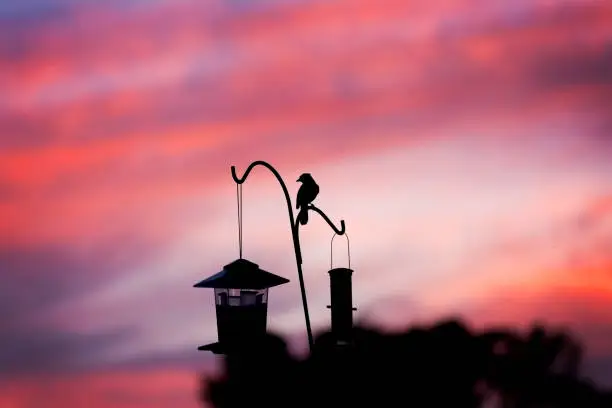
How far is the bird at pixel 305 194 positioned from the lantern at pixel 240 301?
3.70 feet

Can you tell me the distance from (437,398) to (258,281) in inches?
646

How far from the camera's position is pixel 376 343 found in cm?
3036

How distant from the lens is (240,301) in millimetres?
14297

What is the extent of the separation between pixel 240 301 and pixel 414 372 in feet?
53.8

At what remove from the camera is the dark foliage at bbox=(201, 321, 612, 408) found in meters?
27.3

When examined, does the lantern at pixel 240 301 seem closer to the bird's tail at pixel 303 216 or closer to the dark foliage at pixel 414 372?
the bird's tail at pixel 303 216

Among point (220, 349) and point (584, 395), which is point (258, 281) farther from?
point (584, 395)

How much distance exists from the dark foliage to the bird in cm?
1192

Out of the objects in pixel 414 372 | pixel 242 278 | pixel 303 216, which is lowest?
pixel 414 372

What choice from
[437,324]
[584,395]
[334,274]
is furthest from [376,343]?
[334,274]

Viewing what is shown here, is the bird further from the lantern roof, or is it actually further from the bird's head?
the lantern roof

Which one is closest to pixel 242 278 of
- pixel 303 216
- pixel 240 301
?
pixel 240 301

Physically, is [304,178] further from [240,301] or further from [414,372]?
[414,372]

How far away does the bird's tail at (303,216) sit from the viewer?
A: 15.2 metres
